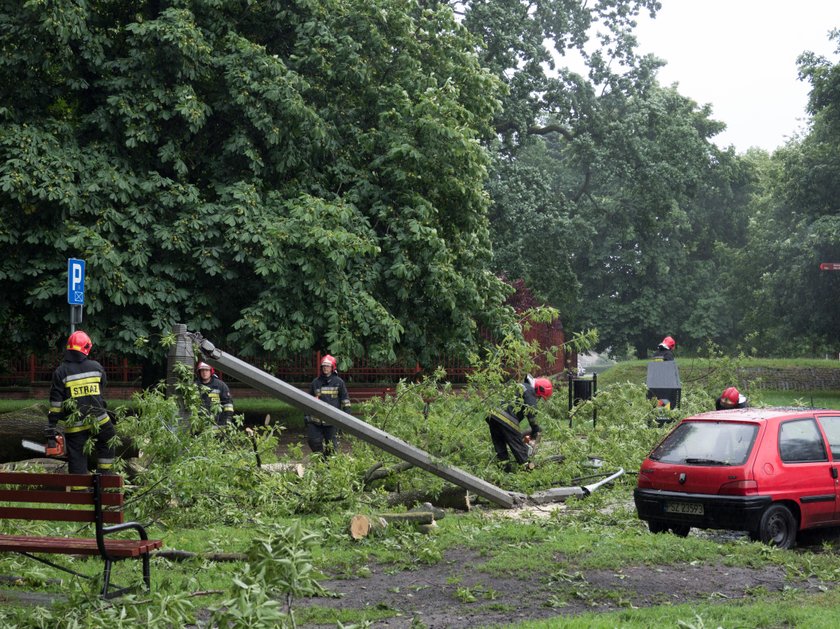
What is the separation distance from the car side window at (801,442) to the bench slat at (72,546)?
625 centimetres

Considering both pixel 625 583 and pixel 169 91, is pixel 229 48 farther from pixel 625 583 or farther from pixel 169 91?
pixel 625 583

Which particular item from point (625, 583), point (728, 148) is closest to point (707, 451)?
point (625, 583)

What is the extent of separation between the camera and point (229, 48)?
770 inches

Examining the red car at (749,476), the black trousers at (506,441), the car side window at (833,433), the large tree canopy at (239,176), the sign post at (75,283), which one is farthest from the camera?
the large tree canopy at (239,176)

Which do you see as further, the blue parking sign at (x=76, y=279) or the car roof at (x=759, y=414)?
the blue parking sign at (x=76, y=279)

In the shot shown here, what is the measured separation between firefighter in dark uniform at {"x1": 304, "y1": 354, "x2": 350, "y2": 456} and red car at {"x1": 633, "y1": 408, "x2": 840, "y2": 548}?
622 cm

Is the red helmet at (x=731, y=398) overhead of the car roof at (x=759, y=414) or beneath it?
beneath

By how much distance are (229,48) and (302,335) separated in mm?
5622

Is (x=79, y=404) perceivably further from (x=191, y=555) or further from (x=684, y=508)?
(x=684, y=508)

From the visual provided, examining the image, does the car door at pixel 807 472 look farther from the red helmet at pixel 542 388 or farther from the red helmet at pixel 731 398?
the red helmet at pixel 731 398

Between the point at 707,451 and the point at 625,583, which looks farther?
the point at 707,451

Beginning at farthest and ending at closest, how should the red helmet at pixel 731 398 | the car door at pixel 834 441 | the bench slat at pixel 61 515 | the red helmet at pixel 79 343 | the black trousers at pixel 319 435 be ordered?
1. the black trousers at pixel 319 435
2. the red helmet at pixel 731 398
3. the red helmet at pixel 79 343
4. the car door at pixel 834 441
5. the bench slat at pixel 61 515

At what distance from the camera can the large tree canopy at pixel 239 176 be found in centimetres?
1789

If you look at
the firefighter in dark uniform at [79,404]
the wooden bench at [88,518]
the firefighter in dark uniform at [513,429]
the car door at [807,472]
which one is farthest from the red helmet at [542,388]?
the wooden bench at [88,518]
